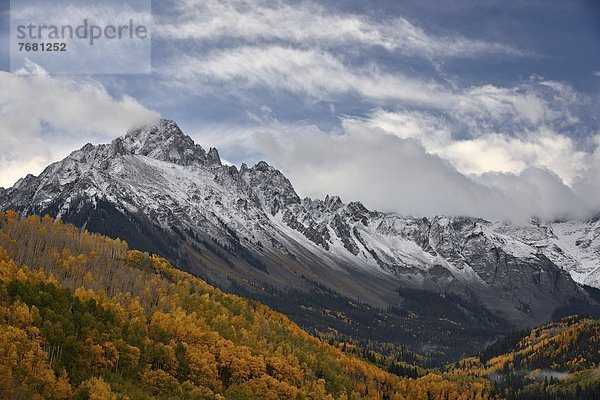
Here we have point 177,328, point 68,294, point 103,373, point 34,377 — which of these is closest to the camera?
point 34,377

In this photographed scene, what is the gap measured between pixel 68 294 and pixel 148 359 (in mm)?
33482

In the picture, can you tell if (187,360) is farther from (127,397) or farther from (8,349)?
(8,349)

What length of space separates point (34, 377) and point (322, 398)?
97.1 metres

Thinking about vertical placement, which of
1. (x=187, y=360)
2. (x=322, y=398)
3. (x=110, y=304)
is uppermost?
(x=110, y=304)

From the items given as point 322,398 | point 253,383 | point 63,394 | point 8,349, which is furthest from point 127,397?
point 322,398

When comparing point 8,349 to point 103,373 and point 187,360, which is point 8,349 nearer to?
point 103,373

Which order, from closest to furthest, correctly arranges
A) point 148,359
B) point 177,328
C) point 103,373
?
point 103,373
point 148,359
point 177,328

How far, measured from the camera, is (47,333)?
14938 centimetres

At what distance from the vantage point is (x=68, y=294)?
590 ft

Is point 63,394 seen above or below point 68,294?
below

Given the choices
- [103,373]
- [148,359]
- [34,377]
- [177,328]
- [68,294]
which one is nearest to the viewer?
[34,377]

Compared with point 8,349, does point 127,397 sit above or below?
below

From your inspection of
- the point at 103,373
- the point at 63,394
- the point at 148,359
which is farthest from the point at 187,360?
the point at 63,394

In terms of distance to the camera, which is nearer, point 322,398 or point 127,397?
point 127,397
